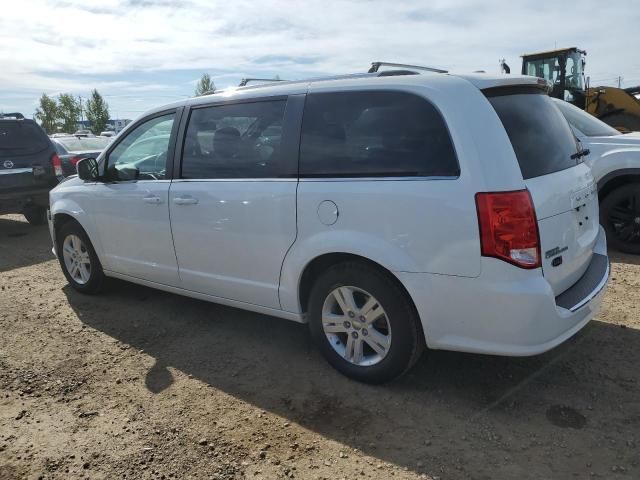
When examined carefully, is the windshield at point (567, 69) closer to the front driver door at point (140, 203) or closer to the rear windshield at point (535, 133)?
the rear windshield at point (535, 133)

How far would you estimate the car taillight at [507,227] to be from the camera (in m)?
2.68

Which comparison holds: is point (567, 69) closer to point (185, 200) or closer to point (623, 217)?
point (623, 217)

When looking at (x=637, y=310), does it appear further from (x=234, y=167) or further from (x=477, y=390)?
(x=234, y=167)

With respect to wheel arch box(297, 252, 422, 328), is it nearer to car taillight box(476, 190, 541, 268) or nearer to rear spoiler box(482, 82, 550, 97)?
car taillight box(476, 190, 541, 268)

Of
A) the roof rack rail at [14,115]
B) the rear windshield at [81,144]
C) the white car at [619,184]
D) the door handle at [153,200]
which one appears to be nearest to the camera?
the door handle at [153,200]

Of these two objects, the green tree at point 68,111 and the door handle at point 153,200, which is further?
the green tree at point 68,111

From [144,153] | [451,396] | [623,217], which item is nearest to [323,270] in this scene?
[451,396]

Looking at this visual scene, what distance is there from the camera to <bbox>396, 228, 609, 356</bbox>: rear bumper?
8.93 feet

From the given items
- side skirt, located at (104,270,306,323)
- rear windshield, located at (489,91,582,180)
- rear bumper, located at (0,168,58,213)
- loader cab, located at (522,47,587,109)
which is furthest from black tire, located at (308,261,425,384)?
loader cab, located at (522,47,587,109)

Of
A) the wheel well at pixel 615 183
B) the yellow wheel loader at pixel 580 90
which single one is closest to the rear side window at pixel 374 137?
the wheel well at pixel 615 183

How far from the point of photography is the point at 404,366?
10.4ft

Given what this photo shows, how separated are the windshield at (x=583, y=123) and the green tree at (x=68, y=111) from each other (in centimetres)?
6868

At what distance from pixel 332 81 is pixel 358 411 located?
6.61 ft

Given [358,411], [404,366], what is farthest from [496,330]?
[358,411]
